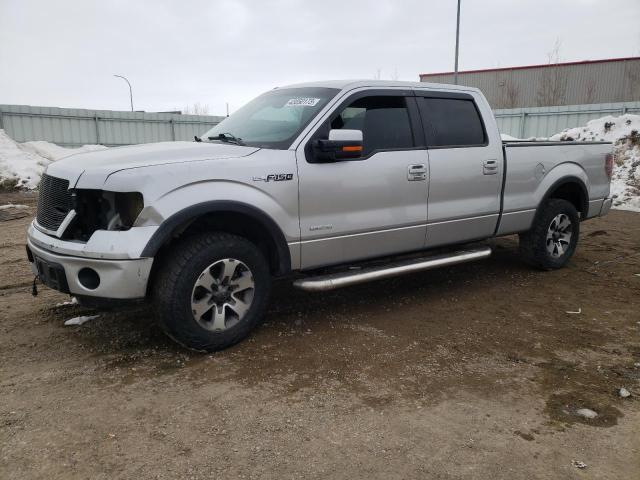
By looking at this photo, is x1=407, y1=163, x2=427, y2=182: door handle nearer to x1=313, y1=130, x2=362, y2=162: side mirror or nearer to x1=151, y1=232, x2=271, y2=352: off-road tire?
x1=313, y1=130, x2=362, y2=162: side mirror

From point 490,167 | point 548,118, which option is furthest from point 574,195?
point 548,118

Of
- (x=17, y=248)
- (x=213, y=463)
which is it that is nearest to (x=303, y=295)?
(x=213, y=463)

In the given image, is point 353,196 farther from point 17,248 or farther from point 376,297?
point 17,248

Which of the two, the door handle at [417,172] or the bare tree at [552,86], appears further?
the bare tree at [552,86]

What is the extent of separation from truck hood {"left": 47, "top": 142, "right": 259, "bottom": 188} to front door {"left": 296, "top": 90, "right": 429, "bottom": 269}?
0.59 metres

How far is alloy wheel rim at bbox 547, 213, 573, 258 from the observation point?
5.99m

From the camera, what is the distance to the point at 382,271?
435 centimetres

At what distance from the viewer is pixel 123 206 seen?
338 centimetres

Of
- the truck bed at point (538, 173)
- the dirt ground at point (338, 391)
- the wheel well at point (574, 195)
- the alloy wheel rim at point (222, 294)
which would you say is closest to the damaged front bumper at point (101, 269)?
the alloy wheel rim at point (222, 294)

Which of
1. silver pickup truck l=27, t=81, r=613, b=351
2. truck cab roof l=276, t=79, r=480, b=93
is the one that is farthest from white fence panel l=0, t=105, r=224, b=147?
truck cab roof l=276, t=79, r=480, b=93

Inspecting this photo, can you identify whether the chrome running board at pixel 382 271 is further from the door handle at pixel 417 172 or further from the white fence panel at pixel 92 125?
the white fence panel at pixel 92 125

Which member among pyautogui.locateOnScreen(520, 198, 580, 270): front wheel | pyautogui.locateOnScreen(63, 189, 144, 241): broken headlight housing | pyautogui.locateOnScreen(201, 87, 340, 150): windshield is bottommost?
pyautogui.locateOnScreen(520, 198, 580, 270): front wheel

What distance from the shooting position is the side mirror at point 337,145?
3.89 m

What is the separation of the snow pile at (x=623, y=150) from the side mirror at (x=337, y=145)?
9559 millimetres
